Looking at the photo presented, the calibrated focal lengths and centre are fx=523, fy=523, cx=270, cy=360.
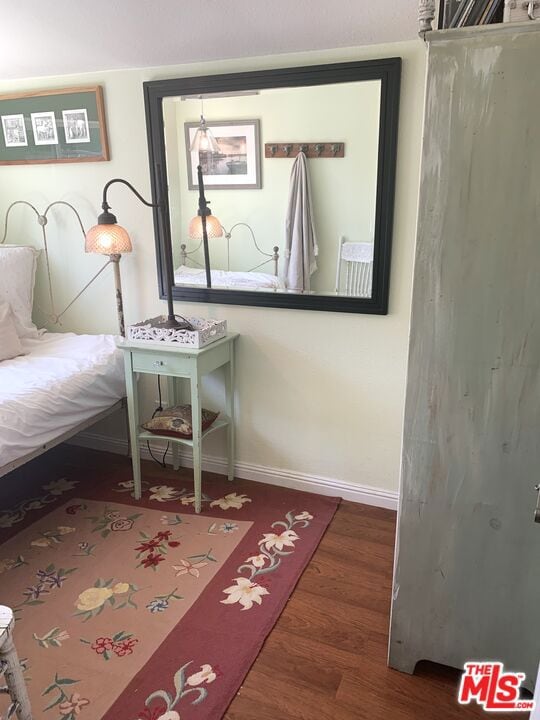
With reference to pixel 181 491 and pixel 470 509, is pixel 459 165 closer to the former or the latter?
pixel 470 509

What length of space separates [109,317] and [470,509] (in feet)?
7.24

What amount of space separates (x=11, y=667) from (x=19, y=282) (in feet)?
6.93

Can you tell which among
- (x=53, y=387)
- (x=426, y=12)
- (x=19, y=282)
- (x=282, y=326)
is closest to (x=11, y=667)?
(x=53, y=387)

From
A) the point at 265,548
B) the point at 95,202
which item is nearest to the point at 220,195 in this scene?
the point at 95,202

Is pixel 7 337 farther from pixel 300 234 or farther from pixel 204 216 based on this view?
pixel 300 234

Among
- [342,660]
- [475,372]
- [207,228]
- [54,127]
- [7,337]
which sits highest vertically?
[54,127]

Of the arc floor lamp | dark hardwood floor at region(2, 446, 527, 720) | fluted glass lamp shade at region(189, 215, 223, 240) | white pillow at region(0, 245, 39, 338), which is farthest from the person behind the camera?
white pillow at region(0, 245, 39, 338)

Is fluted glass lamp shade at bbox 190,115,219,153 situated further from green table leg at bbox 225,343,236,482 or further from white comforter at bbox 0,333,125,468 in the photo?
white comforter at bbox 0,333,125,468

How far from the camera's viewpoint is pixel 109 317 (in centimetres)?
296

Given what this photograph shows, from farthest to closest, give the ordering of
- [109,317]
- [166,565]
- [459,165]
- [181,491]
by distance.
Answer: [109,317], [181,491], [166,565], [459,165]

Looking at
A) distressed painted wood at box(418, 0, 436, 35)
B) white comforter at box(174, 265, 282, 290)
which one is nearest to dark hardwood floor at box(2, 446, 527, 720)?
white comforter at box(174, 265, 282, 290)

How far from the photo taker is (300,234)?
7.85 feet

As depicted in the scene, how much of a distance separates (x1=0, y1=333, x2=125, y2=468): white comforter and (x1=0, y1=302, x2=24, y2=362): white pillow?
0.04m

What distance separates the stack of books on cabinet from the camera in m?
1.23
